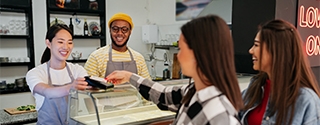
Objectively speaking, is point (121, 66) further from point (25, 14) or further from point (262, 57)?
point (25, 14)

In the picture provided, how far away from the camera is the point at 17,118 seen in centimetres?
249

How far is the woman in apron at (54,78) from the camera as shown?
1.52m

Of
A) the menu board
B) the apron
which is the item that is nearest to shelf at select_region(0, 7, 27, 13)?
the apron

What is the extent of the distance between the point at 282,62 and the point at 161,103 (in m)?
0.60

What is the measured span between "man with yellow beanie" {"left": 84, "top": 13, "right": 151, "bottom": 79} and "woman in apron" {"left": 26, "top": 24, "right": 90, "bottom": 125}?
0.45 m

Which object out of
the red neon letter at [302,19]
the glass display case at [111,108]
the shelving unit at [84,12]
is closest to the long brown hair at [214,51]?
the glass display case at [111,108]

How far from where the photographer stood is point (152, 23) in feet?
18.5

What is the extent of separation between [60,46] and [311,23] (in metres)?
2.52

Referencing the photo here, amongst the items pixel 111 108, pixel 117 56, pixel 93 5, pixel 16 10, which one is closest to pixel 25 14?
pixel 16 10

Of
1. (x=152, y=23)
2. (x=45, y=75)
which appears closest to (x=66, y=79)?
(x=45, y=75)

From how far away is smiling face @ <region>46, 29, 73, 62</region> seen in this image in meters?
1.65

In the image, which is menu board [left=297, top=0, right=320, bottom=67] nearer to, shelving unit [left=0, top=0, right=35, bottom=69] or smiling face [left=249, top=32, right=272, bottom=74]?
smiling face [left=249, top=32, right=272, bottom=74]

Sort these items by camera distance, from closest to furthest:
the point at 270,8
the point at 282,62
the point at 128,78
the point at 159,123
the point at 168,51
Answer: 1. the point at 282,62
2. the point at 128,78
3. the point at 159,123
4. the point at 270,8
5. the point at 168,51

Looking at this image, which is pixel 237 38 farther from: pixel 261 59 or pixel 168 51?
pixel 168 51
